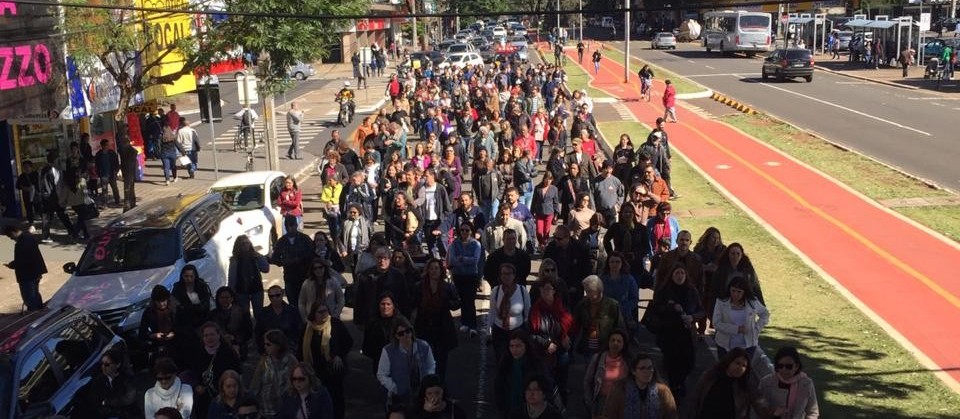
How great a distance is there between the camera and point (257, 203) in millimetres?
18125

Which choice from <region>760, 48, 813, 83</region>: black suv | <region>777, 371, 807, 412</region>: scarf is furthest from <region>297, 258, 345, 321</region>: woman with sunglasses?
<region>760, 48, 813, 83</region>: black suv

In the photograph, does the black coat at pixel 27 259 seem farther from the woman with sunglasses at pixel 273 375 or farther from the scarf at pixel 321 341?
the woman with sunglasses at pixel 273 375

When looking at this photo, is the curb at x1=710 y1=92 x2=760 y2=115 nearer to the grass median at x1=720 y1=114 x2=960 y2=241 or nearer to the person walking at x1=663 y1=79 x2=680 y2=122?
the person walking at x1=663 y1=79 x2=680 y2=122

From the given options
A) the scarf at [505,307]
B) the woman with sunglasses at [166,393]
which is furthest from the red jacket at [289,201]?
the woman with sunglasses at [166,393]

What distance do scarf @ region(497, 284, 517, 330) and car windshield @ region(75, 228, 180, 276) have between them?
5334mm

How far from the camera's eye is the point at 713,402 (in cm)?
787

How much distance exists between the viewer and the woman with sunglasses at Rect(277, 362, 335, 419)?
26.3 feet

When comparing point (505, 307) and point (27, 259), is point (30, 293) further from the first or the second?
point (505, 307)

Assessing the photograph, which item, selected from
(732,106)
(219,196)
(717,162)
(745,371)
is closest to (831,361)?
(745,371)

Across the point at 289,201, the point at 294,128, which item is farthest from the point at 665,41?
the point at 289,201

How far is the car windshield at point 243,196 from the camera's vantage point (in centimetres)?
1803

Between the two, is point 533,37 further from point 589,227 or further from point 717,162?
point 589,227

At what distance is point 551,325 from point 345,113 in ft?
99.8

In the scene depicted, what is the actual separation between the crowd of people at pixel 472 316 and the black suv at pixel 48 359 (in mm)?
245
